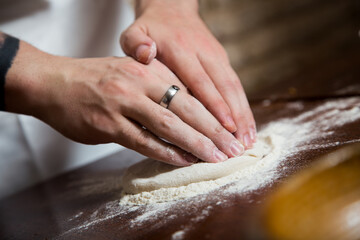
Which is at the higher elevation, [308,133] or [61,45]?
[61,45]

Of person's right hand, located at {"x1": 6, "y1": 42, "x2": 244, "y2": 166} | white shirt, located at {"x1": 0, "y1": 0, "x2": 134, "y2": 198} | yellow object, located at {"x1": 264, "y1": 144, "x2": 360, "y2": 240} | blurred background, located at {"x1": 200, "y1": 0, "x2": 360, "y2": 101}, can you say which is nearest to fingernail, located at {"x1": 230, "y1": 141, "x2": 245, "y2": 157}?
person's right hand, located at {"x1": 6, "y1": 42, "x2": 244, "y2": 166}

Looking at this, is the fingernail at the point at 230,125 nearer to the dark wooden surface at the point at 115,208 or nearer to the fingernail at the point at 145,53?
the dark wooden surface at the point at 115,208

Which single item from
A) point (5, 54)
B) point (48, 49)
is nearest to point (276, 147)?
point (5, 54)

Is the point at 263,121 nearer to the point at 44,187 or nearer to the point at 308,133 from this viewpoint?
the point at 308,133

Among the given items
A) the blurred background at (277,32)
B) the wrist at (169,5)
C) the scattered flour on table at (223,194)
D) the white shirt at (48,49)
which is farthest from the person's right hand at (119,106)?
the blurred background at (277,32)

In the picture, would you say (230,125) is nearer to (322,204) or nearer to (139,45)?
(139,45)

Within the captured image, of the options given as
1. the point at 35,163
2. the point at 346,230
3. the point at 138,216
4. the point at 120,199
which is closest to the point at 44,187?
the point at 35,163

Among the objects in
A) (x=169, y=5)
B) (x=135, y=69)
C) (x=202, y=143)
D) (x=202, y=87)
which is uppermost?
(x=169, y=5)
